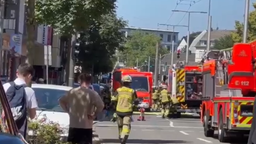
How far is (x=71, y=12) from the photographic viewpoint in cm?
1958

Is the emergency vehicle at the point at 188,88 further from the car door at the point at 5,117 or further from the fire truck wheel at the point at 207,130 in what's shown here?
the car door at the point at 5,117

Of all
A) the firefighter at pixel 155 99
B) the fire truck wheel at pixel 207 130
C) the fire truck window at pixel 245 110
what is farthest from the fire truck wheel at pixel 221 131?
the firefighter at pixel 155 99

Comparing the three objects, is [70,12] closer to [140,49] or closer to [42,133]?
[42,133]

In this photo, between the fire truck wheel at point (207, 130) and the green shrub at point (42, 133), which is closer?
the green shrub at point (42, 133)

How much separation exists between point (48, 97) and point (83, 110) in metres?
3.86

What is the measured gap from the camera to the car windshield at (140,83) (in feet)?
144

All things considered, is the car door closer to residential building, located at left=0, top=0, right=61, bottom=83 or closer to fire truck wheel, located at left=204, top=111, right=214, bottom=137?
residential building, located at left=0, top=0, right=61, bottom=83

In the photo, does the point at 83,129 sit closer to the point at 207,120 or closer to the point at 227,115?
the point at 227,115

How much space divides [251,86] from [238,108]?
0.81m

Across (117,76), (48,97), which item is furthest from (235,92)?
(117,76)

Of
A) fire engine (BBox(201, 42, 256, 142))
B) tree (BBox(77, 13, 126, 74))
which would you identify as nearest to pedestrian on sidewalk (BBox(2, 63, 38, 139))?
fire engine (BBox(201, 42, 256, 142))

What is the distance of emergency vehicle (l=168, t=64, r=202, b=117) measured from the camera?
3681 cm

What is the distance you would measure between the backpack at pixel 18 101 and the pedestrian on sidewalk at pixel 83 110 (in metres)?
2.39

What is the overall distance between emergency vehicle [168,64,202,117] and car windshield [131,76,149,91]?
6.48 m
